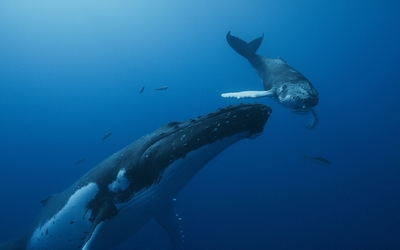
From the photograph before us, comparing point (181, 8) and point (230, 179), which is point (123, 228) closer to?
point (230, 179)

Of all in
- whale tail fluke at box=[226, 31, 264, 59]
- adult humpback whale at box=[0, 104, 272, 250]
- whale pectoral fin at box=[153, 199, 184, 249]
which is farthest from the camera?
whale tail fluke at box=[226, 31, 264, 59]

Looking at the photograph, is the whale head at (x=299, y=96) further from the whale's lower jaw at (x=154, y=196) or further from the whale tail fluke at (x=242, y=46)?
the whale's lower jaw at (x=154, y=196)

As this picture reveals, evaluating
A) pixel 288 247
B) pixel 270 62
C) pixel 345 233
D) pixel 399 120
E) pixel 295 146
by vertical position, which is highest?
pixel 399 120

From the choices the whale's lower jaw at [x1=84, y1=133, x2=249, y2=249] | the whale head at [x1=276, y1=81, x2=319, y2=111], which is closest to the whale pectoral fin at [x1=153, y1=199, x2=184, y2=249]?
the whale's lower jaw at [x1=84, y1=133, x2=249, y2=249]

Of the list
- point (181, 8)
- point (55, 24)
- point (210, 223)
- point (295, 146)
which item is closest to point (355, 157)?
point (295, 146)

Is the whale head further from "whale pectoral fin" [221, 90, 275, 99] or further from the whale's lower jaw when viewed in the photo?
the whale's lower jaw

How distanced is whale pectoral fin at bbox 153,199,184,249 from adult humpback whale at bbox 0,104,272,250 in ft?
2.86

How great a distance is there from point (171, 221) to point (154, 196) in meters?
1.96

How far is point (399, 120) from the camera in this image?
3594 cm

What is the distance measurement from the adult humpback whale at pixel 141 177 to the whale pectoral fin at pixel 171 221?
0.87 metres

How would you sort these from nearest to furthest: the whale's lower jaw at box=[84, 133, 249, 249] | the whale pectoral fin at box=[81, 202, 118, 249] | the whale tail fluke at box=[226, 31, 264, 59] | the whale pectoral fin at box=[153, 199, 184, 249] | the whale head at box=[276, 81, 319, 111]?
1. the whale's lower jaw at box=[84, 133, 249, 249]
2. the whale pectoral fin at box=[81, 202, 118, 249]
3. the whale pectoral fin at box=[153, 199, 184, 249]
4. the whale head at box=[276, 81, 319, 111]
5. the whale tail fluke at box=[226, 31, 264, 59]

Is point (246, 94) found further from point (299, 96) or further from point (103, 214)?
point (103, 214)

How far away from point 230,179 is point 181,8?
125ft

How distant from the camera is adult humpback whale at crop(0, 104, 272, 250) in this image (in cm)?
285
